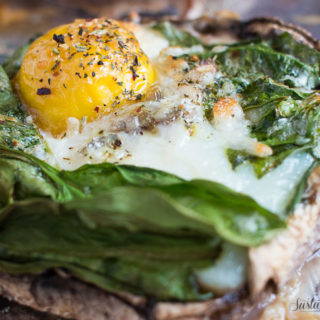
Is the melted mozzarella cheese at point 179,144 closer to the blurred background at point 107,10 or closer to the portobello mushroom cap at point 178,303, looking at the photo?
the portobello mushroom cap at point 178,303

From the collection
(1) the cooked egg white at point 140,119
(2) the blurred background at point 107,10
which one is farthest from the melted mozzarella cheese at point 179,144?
(2) the blurred background at point 107,10

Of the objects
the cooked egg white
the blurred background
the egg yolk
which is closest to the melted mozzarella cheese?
the cooked egg white

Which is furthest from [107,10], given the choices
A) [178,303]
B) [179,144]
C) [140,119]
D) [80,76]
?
[178,303]

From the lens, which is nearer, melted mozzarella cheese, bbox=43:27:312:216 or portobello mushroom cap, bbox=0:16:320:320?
portobello mushroom cap, bbox=0:16:320:320

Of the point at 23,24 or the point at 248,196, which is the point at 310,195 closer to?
the point at 248,196

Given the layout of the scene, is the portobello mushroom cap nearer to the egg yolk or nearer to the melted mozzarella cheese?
the melted mozzarella cheese

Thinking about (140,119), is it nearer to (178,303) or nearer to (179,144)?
(179,144)
